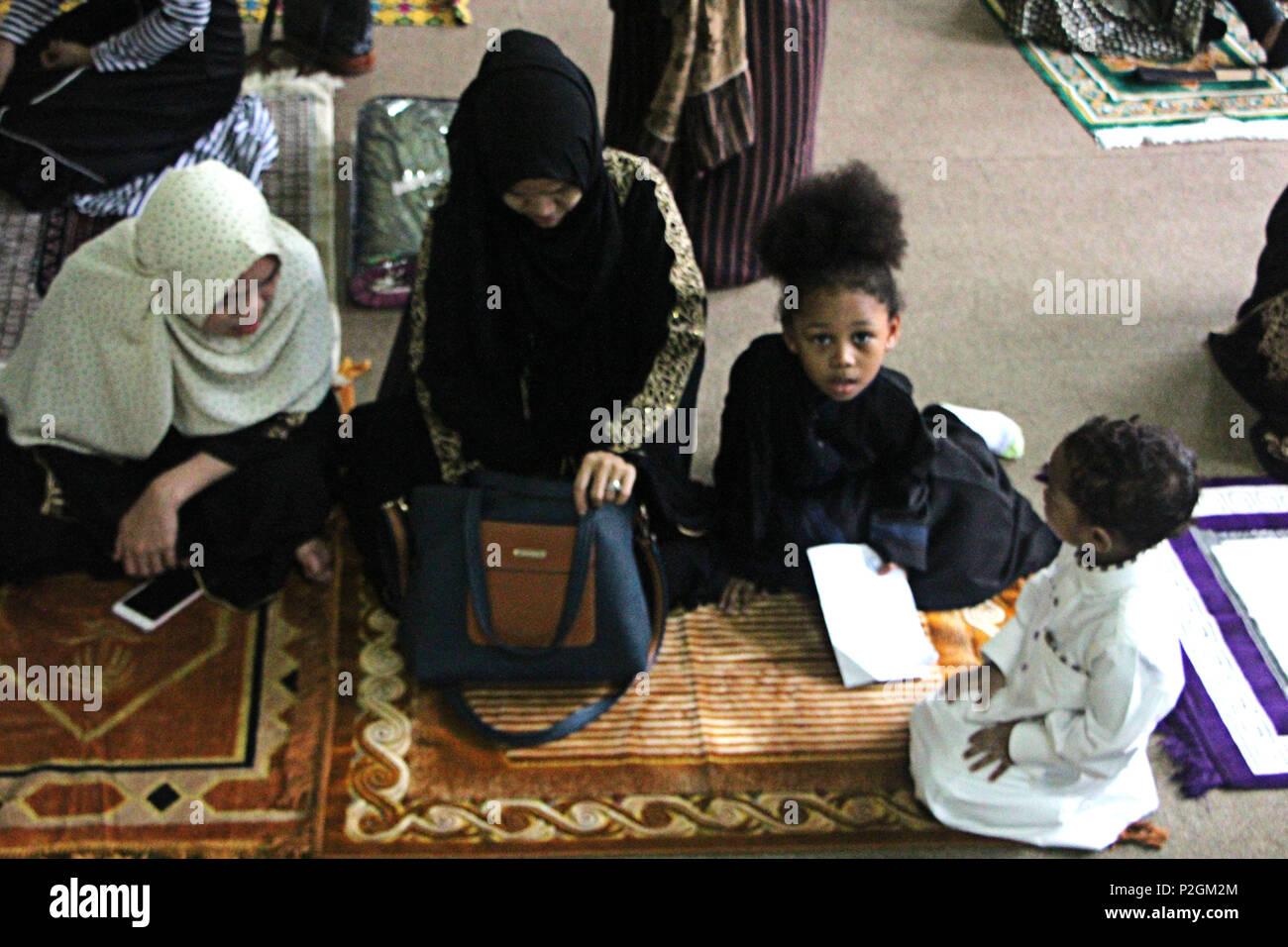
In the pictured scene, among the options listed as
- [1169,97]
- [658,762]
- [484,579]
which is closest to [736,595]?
[658,762]

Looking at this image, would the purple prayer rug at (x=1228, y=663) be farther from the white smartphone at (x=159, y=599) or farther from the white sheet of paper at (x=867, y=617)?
the white smartphone at (x=159, y=599)

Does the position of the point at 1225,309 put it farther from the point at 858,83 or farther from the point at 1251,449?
the point at 858,83

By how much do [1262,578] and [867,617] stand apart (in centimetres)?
79

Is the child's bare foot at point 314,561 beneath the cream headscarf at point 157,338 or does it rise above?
beneath

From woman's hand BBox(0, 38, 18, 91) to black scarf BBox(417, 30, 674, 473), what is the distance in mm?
1457

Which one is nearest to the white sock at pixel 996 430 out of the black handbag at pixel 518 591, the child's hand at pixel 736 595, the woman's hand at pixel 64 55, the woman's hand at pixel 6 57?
the child's hand at pixel 736 595

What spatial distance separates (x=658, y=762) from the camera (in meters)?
1.83

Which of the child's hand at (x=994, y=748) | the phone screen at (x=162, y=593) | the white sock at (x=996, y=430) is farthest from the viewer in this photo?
the white sock at (x=996, y=430)

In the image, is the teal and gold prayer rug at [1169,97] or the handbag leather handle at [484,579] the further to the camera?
the teal and gold prayer rug at [1169,97]

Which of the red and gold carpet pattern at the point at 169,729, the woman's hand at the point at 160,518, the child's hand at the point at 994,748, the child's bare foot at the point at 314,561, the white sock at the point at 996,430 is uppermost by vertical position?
the white sock at the point at 996,430

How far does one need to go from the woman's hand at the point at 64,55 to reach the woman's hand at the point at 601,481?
173cm

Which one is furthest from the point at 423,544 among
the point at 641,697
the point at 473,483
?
the point at 641,697

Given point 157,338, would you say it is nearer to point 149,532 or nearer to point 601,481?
point 149,532

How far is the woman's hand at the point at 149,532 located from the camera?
1893mm
